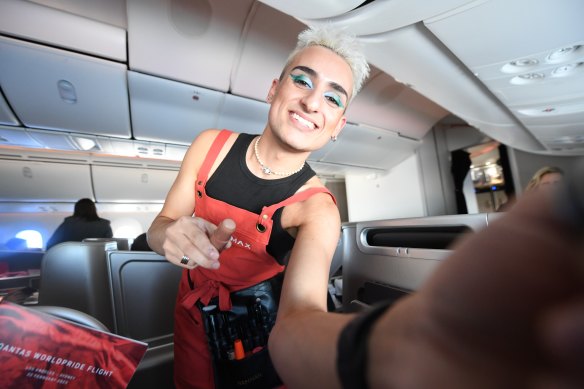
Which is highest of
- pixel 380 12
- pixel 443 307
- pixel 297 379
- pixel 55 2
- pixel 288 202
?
pixel 55 2

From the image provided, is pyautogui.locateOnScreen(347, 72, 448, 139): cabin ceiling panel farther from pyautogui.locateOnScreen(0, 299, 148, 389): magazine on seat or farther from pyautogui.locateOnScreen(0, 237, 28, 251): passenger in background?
A: pyautogui.locateOnScreen(0, 237, 28, 251): passenger in background

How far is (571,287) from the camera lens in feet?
0.47

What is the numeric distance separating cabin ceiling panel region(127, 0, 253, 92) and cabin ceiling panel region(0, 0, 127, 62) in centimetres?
13

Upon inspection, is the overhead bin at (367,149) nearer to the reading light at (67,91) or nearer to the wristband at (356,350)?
the reading light at (67,91)

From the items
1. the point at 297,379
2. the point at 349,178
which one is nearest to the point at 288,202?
the point at 297,379

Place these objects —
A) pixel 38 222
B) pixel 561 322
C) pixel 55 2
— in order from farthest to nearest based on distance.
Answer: pixel 38 222
pixel 55 2
pixel 561 322

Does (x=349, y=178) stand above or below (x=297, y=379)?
above

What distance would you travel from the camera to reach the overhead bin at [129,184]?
528cm

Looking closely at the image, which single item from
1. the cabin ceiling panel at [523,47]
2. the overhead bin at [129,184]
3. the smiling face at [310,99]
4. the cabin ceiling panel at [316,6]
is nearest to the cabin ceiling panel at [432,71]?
the cabin ceiling panel at [523,47]

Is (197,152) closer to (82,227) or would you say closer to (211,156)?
(211,156)

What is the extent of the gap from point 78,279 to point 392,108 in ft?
13.0

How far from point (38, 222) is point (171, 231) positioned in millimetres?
9018

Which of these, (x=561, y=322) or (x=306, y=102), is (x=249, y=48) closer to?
(x=306, y=102)

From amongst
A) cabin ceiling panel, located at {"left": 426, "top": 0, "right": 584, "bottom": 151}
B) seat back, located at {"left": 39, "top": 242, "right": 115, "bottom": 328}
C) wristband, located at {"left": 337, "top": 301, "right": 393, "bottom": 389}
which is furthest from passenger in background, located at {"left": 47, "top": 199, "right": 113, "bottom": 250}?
cabin ceiling panel, located at {"left": 426, "top": 0, "right": 584, "bottom": 151}
